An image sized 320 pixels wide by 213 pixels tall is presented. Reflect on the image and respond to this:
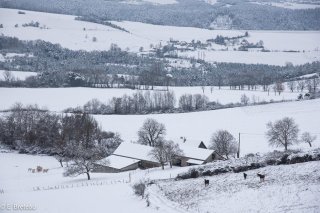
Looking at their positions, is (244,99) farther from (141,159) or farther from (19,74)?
(19,74)

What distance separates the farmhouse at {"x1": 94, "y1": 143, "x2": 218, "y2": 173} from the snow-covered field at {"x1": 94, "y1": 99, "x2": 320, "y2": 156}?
977cm

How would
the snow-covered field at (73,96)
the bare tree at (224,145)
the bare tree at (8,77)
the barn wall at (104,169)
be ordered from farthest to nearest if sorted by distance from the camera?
the bare tree at (8,77)
the snow-covered field at (73,96)
the bare tree at (224,145)
the barn wall at (104,169)

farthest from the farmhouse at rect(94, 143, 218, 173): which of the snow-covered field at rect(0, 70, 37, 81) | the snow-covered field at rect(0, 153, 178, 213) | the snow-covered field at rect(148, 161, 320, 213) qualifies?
the snow-covered field at rect(0, 70, 37, 81)

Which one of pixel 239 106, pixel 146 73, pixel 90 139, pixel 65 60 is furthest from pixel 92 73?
pixel 90 139

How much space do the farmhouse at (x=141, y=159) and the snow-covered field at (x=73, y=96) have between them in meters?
42.1

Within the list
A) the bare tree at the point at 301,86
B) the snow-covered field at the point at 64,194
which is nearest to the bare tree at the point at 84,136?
the snow-covered field at the point at 64,194

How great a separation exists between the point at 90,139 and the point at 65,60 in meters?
119

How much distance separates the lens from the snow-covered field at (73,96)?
349 feet

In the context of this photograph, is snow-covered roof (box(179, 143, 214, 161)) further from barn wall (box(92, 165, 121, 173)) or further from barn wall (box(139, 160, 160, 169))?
barn wall (box(92, 165, 121, 173))

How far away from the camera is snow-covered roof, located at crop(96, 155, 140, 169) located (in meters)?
59.9

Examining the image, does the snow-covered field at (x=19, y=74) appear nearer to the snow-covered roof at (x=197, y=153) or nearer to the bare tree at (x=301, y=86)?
the snow-covered roof at (x=197, y=153)

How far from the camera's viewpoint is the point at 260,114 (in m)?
92.1

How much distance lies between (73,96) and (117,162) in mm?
55761

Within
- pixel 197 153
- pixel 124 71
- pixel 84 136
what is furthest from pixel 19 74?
pixel 197 153
